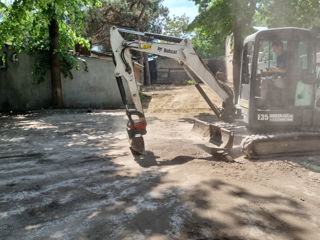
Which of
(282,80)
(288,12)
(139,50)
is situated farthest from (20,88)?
(282,80)

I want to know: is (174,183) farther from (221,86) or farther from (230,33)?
(230,33)

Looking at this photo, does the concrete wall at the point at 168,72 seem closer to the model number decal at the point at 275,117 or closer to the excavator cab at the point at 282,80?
the excavator cab at the point at 282,80

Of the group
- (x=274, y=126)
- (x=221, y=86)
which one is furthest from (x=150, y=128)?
(x=274, y=126)

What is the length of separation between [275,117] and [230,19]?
834cm

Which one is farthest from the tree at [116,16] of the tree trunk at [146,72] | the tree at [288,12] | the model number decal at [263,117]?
the model number decal at [263,117]

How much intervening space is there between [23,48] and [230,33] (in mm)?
10735

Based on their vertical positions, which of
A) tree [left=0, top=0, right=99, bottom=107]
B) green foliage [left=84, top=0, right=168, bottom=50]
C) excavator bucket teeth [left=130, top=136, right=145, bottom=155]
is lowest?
excavator bucket teeth [left=130, top=136, right=145, bottom=155]

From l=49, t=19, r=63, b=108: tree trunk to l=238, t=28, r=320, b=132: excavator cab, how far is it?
473 inches

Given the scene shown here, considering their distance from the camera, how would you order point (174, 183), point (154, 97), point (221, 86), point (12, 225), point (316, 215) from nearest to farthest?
point (12, 225)
point (316, 215)
point (174, 183)
point (221, 86)
point (154, 97)

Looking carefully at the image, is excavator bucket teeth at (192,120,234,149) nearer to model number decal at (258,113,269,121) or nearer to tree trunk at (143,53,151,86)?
model number decal at (258,113,269,121)

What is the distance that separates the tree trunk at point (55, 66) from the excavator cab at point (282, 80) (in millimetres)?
12014

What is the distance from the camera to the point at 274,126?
230 inches

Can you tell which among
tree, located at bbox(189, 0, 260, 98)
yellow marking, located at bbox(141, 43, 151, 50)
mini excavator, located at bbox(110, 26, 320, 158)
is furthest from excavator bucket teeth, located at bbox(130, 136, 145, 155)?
tree, located at bbox(189, 0, 260, 98)

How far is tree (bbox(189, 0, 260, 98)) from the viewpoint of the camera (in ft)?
39.2
